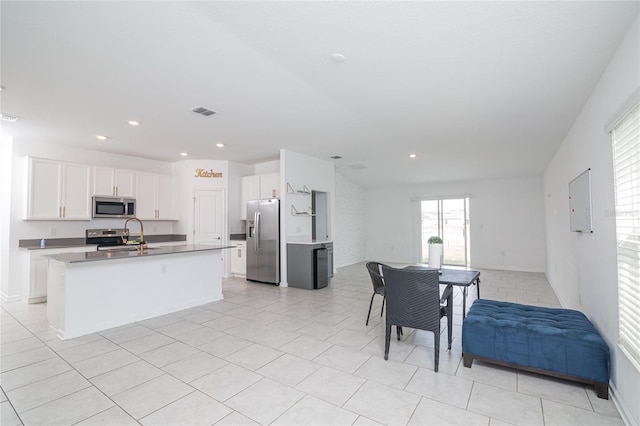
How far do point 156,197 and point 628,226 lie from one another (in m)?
7.27

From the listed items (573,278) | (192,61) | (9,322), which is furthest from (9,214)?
(573,278)

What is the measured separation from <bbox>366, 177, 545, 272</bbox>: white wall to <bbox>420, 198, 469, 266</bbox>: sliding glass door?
18 centimetres

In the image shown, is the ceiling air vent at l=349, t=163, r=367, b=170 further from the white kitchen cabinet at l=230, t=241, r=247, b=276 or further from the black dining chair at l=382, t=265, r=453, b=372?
the black dining chair at l=382, t=265, r=453, b=372

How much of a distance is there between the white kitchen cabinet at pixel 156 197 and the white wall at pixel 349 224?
13.7 ft

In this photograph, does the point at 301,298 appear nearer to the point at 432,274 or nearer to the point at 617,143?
the point at 432,274

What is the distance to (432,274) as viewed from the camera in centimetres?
Result: 259

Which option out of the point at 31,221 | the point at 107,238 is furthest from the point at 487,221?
the point at 31,221

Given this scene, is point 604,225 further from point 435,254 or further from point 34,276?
point 34,276

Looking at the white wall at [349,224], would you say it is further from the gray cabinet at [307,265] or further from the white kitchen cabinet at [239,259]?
the white kitchen cabinet at [239,259]

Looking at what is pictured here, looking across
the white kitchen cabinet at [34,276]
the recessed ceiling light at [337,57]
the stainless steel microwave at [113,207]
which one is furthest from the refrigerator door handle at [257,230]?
the recessed ceiling light at [337,57]

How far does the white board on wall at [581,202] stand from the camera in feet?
9.24

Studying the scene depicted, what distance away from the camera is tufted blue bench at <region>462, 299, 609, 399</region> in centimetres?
220

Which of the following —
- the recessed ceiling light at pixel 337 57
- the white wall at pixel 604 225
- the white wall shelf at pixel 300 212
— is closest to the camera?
the white wall at pixel 604 225

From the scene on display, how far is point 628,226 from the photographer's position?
6.41 feet
